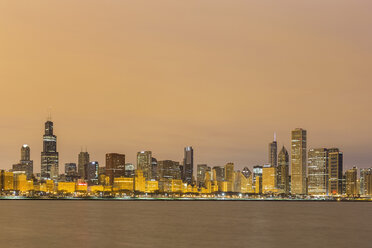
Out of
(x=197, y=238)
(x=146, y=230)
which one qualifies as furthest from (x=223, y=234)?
(x=146, y=230)

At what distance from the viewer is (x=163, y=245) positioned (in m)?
65.0

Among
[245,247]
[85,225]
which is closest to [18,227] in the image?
[85,225]

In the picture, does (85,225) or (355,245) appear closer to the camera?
(355,245)

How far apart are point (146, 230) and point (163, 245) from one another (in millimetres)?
18390

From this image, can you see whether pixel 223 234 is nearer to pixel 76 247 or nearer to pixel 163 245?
pixel 163 245

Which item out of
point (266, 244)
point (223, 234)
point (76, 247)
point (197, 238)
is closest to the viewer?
point (76, 247)

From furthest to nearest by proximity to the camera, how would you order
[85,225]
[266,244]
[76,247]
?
[85,225] → [266,244] → [76,247]

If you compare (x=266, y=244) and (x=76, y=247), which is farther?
(x=266, y=244)

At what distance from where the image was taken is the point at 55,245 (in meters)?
64.2

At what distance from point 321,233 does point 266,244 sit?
16886 mm

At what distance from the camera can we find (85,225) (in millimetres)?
92000

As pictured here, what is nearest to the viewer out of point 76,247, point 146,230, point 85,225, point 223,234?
point 76,247

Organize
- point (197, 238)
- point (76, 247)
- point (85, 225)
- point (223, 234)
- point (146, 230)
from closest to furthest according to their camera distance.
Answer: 1. point (76, 247)
2. point (197, 238)
3. point (223, 234)
4. point (146, 230)
5. point (85, 225)

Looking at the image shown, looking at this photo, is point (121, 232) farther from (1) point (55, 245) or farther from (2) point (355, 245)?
(2) point (355, 245)
